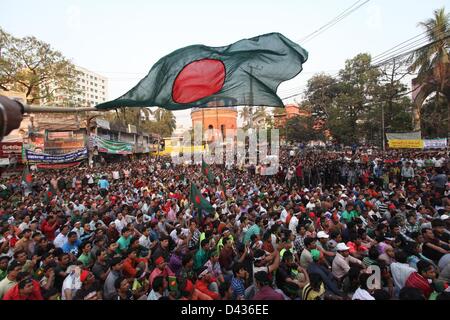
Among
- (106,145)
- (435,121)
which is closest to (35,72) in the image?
(106,145)

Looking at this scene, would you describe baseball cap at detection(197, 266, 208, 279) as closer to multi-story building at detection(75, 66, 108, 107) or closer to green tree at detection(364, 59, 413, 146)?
green tree at detection(364, 59, 413, 146)

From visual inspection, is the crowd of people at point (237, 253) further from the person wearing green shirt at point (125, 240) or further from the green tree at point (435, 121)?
the green tree at point (435, 121)

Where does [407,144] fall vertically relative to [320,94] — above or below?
below

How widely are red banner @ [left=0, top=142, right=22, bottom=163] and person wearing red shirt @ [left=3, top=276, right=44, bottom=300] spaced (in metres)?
15.3

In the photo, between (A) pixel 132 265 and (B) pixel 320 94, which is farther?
(B) pixel 320 94

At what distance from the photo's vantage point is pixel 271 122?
38.6 m

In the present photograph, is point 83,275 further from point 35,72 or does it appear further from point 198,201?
point 35,72

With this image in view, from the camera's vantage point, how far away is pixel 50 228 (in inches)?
269

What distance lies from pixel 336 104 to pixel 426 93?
7.32 m

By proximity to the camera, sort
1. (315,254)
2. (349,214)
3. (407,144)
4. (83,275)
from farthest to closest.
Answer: (407,144)
(349,214)
(315,254)
(83,275)

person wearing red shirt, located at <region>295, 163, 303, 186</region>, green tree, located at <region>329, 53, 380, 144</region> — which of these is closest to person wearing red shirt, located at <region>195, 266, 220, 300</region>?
person wearing red shirt, located at <region>295, 163, 303, 186</region>

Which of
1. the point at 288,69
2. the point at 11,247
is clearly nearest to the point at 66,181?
the point at 11,247

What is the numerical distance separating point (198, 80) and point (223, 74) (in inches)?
19.3
